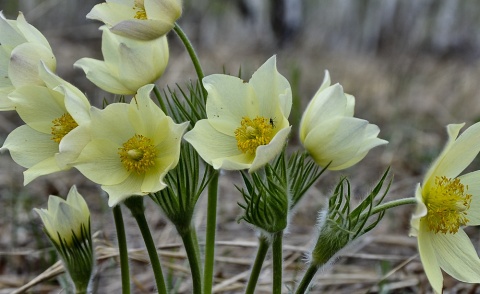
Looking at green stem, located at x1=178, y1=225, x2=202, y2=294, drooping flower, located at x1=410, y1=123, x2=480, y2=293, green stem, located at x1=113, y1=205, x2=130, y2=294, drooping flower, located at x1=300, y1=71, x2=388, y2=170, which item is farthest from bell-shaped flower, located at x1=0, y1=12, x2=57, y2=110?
drooping flower, located at x1=410, y1=123, x2=480, y2=293

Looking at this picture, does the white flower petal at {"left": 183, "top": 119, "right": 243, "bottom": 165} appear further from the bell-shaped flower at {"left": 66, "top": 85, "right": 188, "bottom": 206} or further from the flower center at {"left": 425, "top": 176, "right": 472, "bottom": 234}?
the flower center at {"left": 425, "top": 176, "right": 472, "bottom": 234}

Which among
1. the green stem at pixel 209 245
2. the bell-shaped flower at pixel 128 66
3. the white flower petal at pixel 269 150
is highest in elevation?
the bell-shaped flower at pixel 128 66

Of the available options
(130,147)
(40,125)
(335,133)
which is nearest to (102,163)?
(130,147)

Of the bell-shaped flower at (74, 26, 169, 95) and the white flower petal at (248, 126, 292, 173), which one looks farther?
the bell-shaped flower at (74, 26, 169, 95)

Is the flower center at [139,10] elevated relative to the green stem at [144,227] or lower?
elevated

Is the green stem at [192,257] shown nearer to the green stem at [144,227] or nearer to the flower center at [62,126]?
the green stem at [144,227]

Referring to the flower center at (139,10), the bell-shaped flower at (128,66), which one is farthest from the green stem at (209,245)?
the flower center at (139,10)

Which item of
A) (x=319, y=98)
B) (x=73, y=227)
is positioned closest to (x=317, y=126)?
(x=319, y=98)

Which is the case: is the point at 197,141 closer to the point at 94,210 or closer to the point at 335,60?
the point at 94,210
